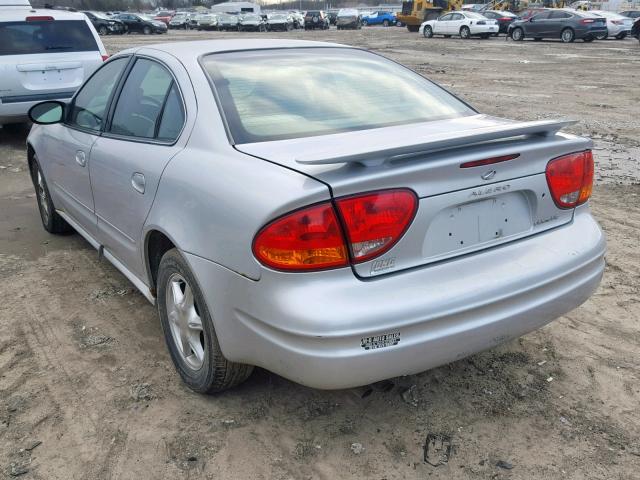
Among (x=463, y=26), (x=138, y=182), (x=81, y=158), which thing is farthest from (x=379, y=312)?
(x=463, y=26)

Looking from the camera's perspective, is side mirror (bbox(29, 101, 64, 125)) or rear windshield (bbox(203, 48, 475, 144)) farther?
side mirror (bbox(29, 101, 64, 125))

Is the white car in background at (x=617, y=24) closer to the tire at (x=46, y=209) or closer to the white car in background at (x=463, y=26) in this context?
the white car in background at (x=463, y=26)

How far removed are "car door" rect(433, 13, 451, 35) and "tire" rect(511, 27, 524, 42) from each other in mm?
4465

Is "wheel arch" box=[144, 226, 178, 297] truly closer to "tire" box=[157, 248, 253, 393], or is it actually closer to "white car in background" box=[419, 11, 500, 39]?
"tire" box=[157, 248, 253, 393]

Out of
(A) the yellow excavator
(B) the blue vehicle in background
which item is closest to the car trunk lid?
(A) the yellow excavator

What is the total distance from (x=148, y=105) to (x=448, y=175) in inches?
70.3

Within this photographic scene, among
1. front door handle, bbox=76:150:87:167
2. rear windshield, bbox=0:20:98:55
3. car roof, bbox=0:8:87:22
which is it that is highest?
car roof, bbox=0:8:87:22

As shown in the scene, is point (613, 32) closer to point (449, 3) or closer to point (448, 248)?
point (449, 3)

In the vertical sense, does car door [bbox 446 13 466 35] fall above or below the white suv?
below

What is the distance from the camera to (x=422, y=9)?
140ft

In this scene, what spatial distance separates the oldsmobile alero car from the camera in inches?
87.0

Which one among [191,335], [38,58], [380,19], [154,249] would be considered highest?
[38,58]

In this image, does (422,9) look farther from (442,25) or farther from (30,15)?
(30,15)

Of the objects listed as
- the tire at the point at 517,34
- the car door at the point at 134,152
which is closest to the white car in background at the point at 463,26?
the tire at the point at 517,34
